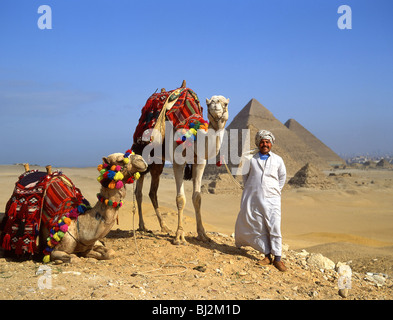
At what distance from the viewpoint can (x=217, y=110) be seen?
20.3 feet

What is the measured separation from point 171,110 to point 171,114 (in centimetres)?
8

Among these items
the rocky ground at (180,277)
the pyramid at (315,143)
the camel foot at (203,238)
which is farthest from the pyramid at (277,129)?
the rocky ground at (180,277)

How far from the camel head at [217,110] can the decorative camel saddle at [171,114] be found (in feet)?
0.48

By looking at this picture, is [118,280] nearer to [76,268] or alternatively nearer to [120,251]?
[76,268]

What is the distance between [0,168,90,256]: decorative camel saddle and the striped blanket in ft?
6.09

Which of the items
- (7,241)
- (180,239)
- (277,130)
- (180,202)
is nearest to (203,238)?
(180,239)

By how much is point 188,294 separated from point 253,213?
190 cm

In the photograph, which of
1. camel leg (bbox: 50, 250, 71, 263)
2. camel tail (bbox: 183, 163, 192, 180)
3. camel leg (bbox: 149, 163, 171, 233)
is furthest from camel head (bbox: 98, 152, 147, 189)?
camel leg (bbox: 149, 163, 171, 233)

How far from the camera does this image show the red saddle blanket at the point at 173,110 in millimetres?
6645

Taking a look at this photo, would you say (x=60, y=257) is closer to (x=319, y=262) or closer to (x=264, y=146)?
(x=264, y=146)

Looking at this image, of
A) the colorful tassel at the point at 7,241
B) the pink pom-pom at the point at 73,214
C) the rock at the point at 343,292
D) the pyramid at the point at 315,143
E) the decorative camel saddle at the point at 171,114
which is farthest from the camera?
the pyramid at the point at 315,143

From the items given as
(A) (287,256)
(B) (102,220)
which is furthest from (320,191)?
(B) (102,220)

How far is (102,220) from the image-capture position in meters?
5.05

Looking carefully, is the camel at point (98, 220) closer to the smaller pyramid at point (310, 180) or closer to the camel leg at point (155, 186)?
the camel leg at point (155, 186)
